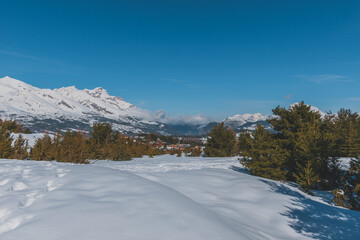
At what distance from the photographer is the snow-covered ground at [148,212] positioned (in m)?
3.54

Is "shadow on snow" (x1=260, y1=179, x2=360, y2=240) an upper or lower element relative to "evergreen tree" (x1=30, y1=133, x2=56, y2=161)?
lower

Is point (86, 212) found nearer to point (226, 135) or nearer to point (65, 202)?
point (65, 202)

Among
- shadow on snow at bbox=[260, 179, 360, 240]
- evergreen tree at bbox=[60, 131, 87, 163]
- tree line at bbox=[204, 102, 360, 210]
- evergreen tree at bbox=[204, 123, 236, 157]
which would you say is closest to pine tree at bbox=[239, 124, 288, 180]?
tree line at bbox=[204, 102, 360, 210]

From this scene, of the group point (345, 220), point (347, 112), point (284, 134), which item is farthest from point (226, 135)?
point (347, 112)

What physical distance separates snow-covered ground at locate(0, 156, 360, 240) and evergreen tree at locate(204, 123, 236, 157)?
20946mm

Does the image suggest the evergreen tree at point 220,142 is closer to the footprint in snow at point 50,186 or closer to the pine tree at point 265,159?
the pine tree at point 265,159

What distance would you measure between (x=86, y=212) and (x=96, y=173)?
11.2ft

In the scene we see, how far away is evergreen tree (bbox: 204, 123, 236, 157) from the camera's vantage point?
1181 inches

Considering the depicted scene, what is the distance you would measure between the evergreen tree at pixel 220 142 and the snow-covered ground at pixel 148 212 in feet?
68.7

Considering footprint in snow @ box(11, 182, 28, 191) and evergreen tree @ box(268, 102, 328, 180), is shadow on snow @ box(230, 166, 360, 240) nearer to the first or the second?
evergreen tree @ box(268, 102, 328, 180)

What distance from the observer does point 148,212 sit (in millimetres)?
4211

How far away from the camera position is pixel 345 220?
23.7 ft

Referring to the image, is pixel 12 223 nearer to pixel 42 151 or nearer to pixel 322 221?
pixel 322 221

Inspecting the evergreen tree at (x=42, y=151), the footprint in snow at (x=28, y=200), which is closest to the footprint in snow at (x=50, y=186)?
the footprint in snow at (x=28, y=200)
